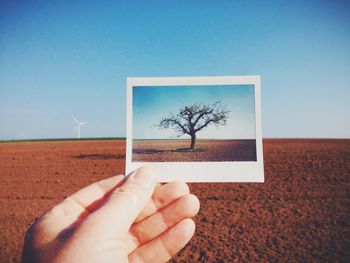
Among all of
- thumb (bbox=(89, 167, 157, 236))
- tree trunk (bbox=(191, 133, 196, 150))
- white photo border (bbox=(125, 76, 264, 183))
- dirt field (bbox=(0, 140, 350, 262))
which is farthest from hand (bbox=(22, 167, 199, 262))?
dirt field (bbox=(0, 140, 350, 262))

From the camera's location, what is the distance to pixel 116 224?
1.85m

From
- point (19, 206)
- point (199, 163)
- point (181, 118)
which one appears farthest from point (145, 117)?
point (19, 206)

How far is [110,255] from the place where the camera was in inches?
71.9

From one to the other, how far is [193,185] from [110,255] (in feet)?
40.8

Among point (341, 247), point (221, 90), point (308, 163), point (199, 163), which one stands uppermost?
point (221, 90)

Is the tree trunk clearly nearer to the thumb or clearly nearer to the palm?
the palm

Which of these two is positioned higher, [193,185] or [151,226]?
[151,226]

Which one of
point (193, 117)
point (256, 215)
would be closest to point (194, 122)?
point (193, 117)

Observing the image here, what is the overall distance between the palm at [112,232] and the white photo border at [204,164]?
18 cm

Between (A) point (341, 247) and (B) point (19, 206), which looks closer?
(A) point (341, 247)

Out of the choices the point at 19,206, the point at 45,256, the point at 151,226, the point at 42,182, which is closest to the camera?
the point at 45,256

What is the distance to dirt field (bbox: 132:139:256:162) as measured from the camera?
7.79 ft

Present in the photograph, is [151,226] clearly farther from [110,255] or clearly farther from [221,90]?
[221,90]

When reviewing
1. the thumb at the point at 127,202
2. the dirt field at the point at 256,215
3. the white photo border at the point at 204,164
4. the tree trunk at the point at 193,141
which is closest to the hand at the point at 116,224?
the thumb at the point at 127,202
